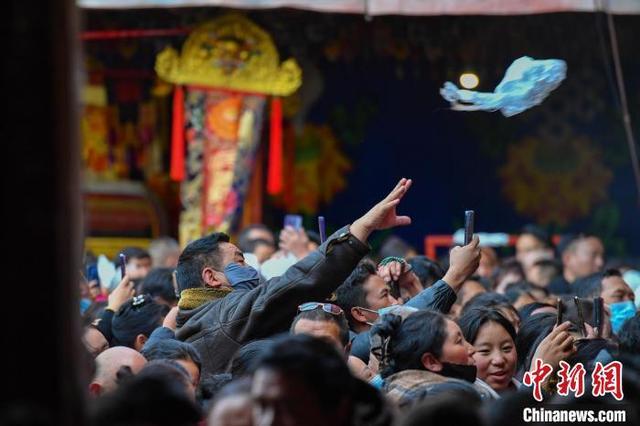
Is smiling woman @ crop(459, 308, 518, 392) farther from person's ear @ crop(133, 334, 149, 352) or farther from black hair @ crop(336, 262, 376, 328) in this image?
person's ear @ crop(133, 334, 149, 352)

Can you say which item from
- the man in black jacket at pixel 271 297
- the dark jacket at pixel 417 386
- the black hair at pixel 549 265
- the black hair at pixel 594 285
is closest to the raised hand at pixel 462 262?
the man in black jacket at pixel 271 297

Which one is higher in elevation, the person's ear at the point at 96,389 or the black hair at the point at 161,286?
the black hair at the point at 161,286

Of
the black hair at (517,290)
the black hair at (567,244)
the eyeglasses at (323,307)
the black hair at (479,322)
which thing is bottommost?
the black hair at (479,322)

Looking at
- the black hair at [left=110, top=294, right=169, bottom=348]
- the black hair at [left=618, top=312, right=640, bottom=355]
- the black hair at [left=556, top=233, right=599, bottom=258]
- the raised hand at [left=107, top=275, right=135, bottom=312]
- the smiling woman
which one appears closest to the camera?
the smiling woman

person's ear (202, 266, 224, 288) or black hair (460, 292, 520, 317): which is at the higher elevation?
person's ear (202, 266, 224, 288)

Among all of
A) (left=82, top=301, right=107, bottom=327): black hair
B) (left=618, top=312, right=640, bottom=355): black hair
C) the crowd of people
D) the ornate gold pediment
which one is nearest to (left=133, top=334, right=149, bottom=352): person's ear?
the crowd of people

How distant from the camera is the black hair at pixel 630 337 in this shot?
6113mm

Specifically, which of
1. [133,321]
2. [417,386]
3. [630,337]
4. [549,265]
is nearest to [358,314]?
[133,321]

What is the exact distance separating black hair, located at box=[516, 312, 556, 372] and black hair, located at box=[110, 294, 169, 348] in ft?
5.52

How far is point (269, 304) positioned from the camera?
5629mm

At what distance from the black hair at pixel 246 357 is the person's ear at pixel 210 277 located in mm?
822

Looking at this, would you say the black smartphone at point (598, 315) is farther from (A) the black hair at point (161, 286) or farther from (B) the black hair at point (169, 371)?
(A) the black hair at point (161, 286)

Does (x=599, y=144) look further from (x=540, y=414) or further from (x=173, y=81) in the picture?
(x=540, y=414)

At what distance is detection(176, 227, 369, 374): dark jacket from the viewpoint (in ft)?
18.3
